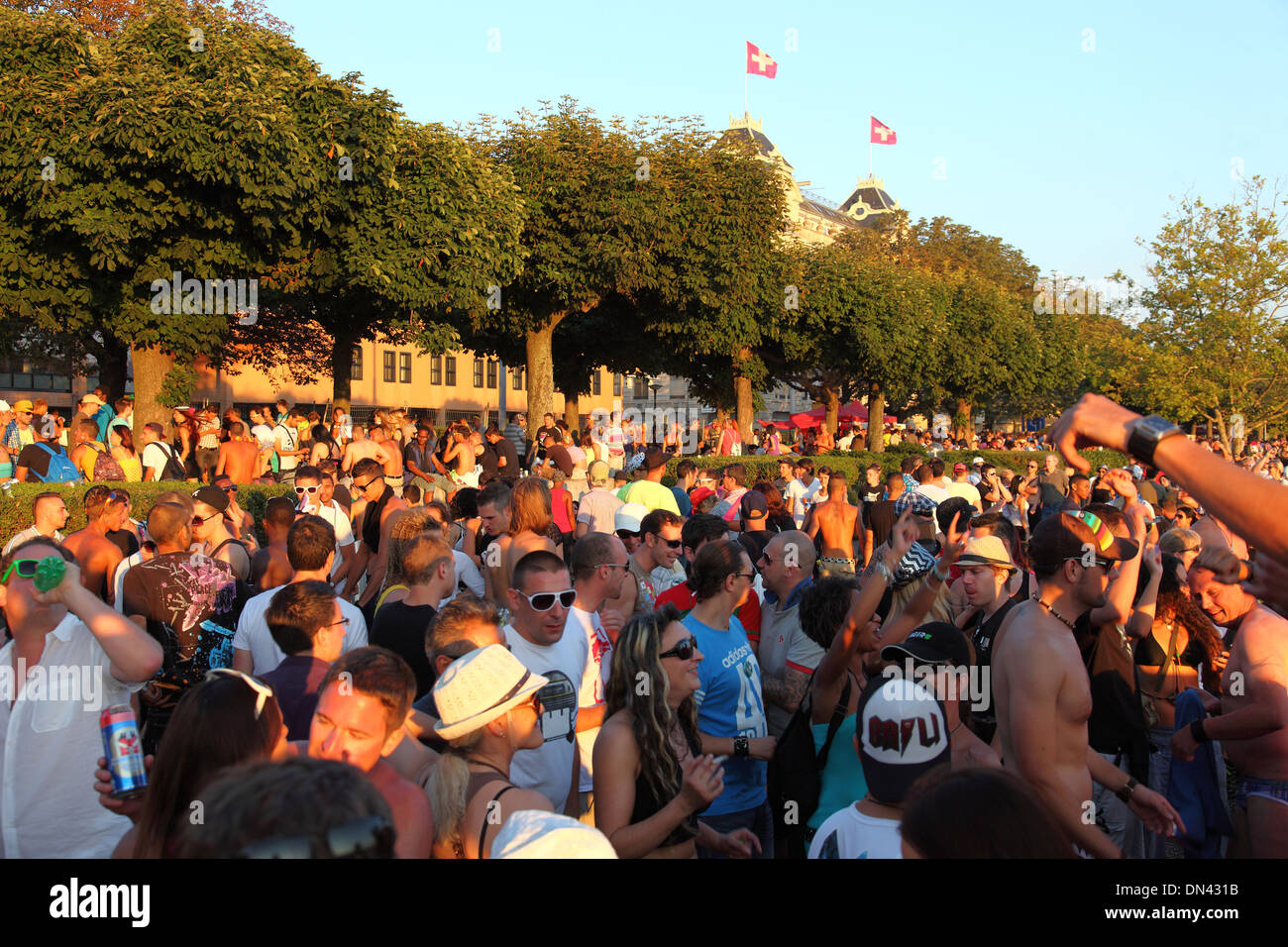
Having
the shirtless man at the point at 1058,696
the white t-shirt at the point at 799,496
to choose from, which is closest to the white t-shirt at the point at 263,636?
the shirtless man at the point at 1058,696

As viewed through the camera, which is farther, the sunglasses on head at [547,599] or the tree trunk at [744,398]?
the tree trunk at [744,398]

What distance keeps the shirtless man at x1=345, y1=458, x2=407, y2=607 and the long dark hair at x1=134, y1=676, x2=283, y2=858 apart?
5.02 m

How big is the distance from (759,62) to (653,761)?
59.9 meters

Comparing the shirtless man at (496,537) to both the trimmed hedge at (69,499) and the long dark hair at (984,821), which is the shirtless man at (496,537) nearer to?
the long dark hair at (984,821)

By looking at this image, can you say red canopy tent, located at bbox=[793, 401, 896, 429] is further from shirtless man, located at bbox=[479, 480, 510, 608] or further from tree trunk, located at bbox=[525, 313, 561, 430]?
shirtless man, located at bbox=[479, 480, 510, 608]

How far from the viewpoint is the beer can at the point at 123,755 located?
9.68ft

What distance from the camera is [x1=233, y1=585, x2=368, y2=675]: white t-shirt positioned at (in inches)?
192

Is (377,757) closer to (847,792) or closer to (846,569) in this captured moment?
(847,792)

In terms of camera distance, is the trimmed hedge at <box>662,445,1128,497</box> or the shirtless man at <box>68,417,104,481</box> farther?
the trimmed hedge at <box>662,445,1128,497</box>

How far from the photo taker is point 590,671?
199 inches

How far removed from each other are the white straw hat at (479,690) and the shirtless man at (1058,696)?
1.86m

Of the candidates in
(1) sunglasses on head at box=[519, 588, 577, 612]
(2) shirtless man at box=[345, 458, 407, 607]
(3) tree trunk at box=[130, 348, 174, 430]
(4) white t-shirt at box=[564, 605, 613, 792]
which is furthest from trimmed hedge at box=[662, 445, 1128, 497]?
(1) sunglasses on head at box=[519, 588, 577, 612]

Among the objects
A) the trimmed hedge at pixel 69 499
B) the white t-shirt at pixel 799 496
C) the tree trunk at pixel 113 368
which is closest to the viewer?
the trimmed hedge at pixel 69 499

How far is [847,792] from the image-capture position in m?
4.05
